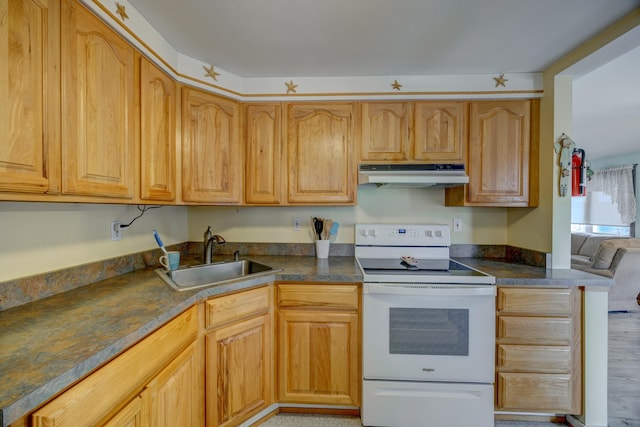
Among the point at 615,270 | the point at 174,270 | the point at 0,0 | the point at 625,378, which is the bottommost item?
the point at 625,378

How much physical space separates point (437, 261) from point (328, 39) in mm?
1666

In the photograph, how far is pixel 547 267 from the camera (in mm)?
1868

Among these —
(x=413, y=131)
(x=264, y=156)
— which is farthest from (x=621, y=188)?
(x=264, y=156)

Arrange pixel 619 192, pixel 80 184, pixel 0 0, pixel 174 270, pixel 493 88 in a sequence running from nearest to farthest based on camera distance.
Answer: pixel 0 0 → pixel 80 184 → pixel 174 270 → pixel 493 88 → pixel 619 192

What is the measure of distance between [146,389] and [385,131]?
1932 mm

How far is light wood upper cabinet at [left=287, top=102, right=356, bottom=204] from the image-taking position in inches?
79.8

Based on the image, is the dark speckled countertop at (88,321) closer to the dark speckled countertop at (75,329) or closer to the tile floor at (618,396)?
the dark speckled countertop at (75,329)

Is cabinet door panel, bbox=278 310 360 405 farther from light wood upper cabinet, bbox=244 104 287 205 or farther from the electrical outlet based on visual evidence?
the electrical outlet

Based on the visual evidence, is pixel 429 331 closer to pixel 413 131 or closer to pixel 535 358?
pixel 535 358

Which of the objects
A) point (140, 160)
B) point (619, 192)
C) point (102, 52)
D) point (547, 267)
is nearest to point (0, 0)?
point (102, 52)

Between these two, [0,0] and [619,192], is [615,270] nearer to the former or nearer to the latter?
[619,192]

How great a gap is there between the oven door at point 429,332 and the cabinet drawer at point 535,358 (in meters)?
0.11

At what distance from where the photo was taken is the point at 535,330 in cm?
164

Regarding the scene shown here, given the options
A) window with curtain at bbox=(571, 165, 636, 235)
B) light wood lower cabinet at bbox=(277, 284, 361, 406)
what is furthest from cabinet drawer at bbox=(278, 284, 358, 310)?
window with curtain at bbox=(571, 165, 636, 235)
